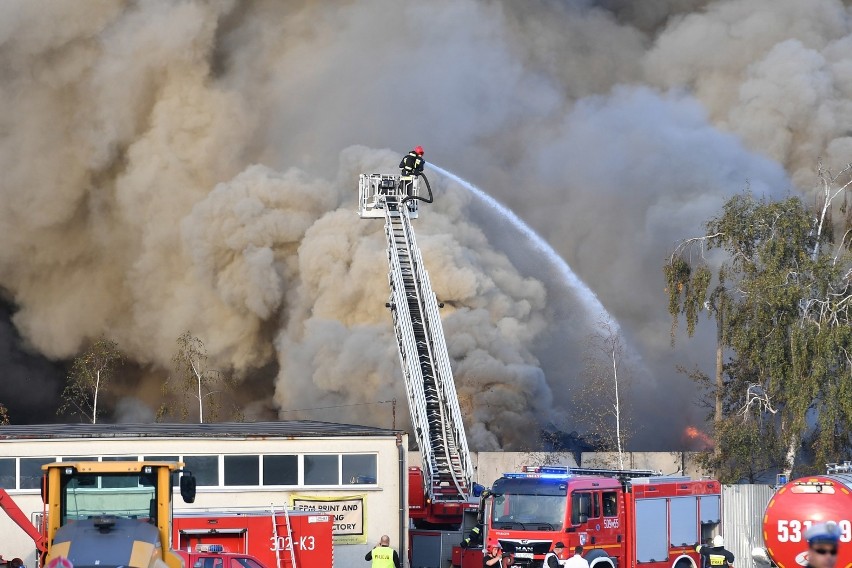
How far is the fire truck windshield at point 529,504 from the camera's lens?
2412cm

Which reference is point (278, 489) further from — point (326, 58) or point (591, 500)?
point (326, 58)

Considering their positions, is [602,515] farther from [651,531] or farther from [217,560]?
[217,560]

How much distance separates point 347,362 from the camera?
4678 centimetres

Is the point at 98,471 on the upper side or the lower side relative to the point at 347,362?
lower

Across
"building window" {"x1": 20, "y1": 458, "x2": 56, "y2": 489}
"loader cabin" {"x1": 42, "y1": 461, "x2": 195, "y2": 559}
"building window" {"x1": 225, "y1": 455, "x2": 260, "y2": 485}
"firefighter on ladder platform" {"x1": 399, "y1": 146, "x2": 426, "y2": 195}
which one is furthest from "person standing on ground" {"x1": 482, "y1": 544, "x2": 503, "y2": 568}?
"firefighter on ladder platform" {"x1": 399, "y1": 146, "x2": 426, "y2": 195}

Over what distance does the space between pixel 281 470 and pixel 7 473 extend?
4.79 meters

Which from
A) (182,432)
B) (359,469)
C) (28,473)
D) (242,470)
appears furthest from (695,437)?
(28,473)

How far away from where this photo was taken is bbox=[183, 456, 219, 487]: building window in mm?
26109

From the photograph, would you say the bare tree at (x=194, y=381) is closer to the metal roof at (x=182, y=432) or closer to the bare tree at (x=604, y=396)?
the bare tree at (x=604, y=396)

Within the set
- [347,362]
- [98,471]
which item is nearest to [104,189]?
[347,362]

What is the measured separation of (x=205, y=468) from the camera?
26188 millimetres

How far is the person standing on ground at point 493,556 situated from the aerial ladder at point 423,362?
7107 millimetres

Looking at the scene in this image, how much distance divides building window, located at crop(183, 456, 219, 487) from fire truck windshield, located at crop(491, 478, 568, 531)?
5.12 meters

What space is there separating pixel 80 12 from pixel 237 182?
30.7ft
